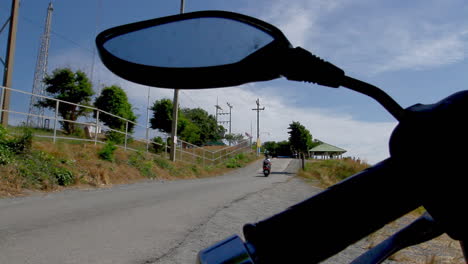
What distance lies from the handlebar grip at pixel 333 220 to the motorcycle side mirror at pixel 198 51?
22 centimetres

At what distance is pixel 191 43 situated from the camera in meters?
0.62

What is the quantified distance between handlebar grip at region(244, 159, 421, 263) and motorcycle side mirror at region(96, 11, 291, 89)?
0.73 ft

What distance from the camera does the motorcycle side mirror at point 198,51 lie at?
1.69 feet

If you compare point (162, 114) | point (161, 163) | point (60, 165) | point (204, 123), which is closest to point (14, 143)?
point (60, 165)

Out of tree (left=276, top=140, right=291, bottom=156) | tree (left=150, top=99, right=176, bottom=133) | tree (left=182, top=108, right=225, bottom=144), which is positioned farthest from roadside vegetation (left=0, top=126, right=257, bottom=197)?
tree (left=276, top=140, right=291, bottom=156)

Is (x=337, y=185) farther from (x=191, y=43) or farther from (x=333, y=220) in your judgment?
(x=191, y=43)

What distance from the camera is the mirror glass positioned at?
21.5 inches

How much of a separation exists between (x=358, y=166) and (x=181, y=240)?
5.63 metres

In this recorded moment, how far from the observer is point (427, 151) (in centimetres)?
47

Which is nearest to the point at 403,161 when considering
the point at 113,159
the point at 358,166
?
the point at 358,166

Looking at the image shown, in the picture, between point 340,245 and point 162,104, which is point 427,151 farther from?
point 162,104

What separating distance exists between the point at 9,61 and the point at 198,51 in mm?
13357

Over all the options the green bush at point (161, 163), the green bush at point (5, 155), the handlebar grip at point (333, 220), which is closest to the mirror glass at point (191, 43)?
the handlebar grip at point (333, 220)

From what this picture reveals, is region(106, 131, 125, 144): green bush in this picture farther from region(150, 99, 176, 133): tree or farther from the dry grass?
region(150, 99, 176, 133): tree
